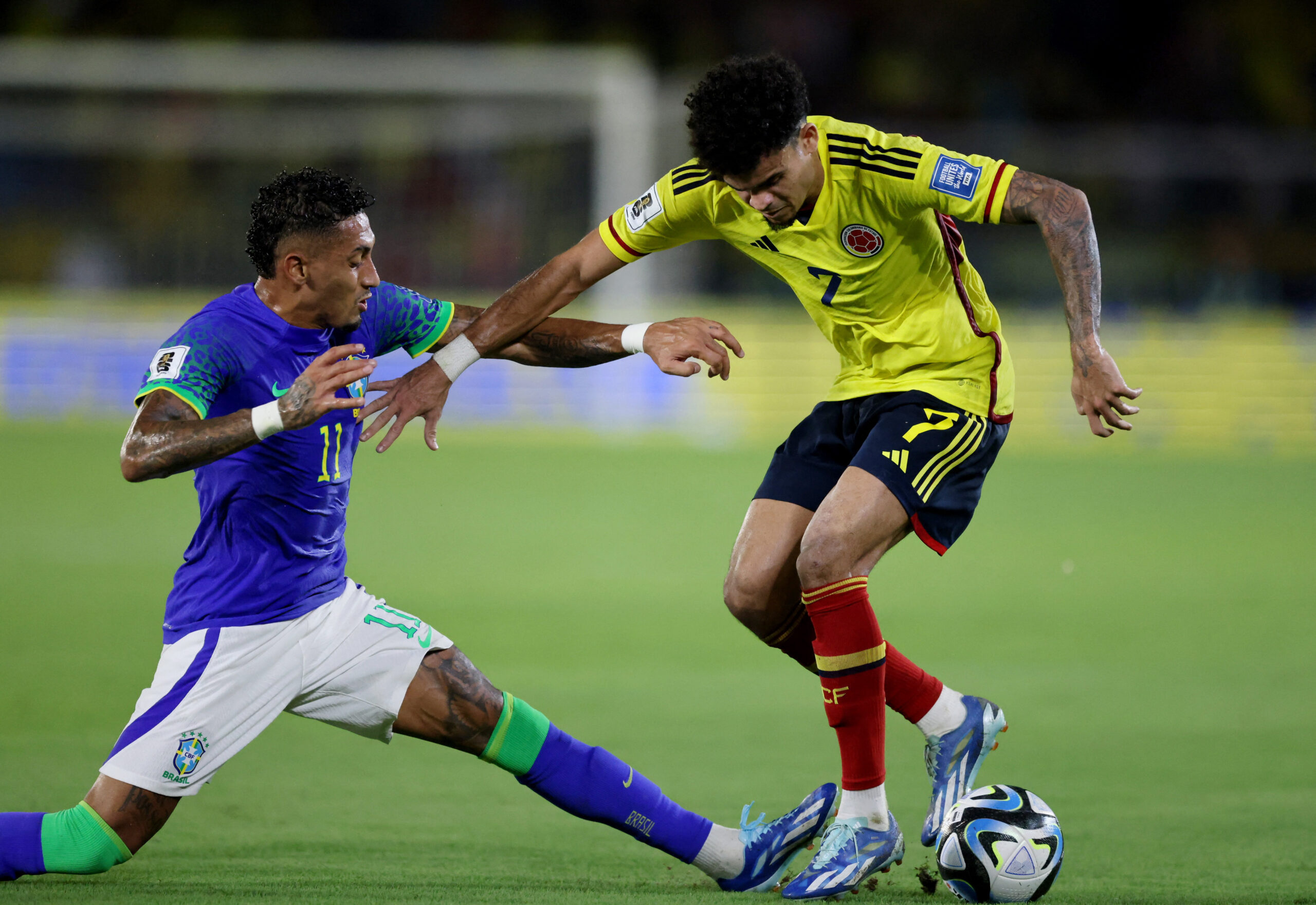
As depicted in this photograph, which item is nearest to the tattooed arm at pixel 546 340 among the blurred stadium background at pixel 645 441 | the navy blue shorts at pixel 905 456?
the navy blue shorts at pixel 905 456

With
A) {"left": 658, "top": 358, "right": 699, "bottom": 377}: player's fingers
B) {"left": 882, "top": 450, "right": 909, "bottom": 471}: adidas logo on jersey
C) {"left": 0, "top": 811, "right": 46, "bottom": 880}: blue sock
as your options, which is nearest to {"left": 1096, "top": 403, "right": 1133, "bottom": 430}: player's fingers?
{"left": 882, "top": 450, "right": 909, "bottom": 471}: adidas logo on jersey

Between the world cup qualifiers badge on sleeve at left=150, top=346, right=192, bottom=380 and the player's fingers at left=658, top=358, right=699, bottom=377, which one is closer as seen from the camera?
the world cup qualifiers badge on sleeve at left=150, top=346, right=192, bottom=380

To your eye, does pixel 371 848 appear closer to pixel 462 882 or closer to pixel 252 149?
pixel 462 882

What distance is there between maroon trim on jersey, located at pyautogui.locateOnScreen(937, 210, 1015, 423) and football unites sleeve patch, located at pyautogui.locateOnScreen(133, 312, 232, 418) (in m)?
2.15

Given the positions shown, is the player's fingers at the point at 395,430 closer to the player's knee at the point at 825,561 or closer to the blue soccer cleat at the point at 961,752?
the player's knee at the point at 825,561

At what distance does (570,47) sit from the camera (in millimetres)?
23359

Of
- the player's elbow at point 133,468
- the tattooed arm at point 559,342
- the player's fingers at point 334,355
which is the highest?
the tattooed arm at point 559,342

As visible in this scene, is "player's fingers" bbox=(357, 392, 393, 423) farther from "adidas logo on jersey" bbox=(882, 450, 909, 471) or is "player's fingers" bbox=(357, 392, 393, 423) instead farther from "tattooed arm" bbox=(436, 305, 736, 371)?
"adidas logo on jersey" bbox=(882, 450, 909, 471)

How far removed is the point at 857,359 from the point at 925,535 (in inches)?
25.0

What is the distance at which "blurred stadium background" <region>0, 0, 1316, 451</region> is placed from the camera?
58.7ft

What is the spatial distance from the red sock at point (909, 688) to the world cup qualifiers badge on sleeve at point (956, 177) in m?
1.43

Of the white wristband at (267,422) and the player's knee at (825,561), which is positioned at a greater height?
the white wristband at (267,422)

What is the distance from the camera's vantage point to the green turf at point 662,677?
433 cm

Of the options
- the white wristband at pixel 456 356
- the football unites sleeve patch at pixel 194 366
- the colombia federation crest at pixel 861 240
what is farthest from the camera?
the white wristband at pixel 456 356
